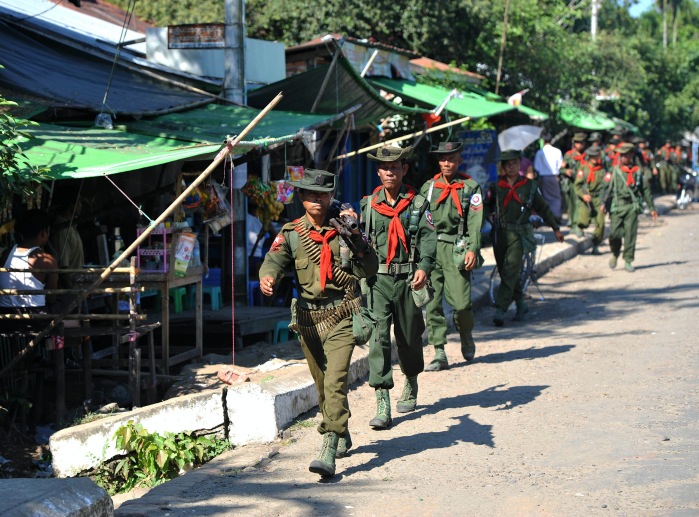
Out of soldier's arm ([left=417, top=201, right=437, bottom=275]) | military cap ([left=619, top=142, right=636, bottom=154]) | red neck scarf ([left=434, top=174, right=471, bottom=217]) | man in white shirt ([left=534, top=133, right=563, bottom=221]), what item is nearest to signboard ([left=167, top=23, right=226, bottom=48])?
red neck scarf ([left=434, top=174, right=471, bottom=217])

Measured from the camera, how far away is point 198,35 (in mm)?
11156

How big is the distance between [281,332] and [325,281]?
5067 millimetres

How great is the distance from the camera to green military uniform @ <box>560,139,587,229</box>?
22.5 meters

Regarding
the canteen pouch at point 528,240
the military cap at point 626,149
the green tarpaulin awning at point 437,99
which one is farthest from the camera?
the military cap at point 626,149

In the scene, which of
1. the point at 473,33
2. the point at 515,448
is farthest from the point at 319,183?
the point at 473,33

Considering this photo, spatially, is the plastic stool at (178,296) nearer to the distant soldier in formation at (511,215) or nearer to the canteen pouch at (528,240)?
the distant soldier in formation at (511,215)

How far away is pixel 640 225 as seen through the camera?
26.8m

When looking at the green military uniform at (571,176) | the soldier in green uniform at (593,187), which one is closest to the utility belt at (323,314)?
the soldier in green uniform at (593,187)

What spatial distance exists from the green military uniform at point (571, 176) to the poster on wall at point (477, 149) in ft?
10.9

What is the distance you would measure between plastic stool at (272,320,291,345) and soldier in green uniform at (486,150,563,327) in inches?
100

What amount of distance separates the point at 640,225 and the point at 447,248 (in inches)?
717

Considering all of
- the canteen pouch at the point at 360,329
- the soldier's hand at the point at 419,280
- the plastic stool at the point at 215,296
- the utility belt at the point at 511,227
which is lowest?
the plastic stool at the point at 215,296

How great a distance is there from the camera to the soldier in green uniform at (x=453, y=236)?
9.53 meters

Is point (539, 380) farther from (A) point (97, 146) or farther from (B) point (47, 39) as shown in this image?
(B) point (47, 39)
